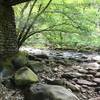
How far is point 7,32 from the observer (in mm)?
7422

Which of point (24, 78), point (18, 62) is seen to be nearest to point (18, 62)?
point (18, 62)

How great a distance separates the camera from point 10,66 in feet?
21.6

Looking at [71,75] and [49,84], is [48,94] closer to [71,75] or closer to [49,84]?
[49,84]

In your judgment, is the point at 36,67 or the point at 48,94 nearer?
the point at 48,94

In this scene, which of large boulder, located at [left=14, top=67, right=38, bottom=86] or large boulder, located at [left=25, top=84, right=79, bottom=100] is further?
large boulder, located at [left=14, top=67, right=38, bottom=86]

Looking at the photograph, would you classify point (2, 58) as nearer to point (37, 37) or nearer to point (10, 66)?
point (10, 66)

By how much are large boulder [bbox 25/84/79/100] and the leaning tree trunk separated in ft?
8.93

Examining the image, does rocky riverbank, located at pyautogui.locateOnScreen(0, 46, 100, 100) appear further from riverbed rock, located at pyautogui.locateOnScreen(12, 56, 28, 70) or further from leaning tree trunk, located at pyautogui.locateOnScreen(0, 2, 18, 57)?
leaning tree trunk, located at pyautogui.locateOnScreen(0, 2, 18, 57)

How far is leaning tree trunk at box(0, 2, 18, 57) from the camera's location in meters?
7.21

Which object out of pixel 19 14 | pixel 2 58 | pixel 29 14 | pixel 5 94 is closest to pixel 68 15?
pixel 29 14

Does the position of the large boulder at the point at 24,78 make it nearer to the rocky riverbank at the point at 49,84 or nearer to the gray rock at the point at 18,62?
the rocky riverbank at the point at 49,84

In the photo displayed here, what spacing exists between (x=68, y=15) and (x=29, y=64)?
8.53 feet

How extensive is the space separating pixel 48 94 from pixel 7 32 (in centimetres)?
346

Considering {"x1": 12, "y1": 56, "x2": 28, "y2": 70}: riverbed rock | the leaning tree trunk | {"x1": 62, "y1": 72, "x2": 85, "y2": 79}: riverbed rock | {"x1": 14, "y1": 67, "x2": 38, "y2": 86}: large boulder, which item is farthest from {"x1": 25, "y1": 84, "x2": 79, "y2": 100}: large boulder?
the leaning tree trunk
